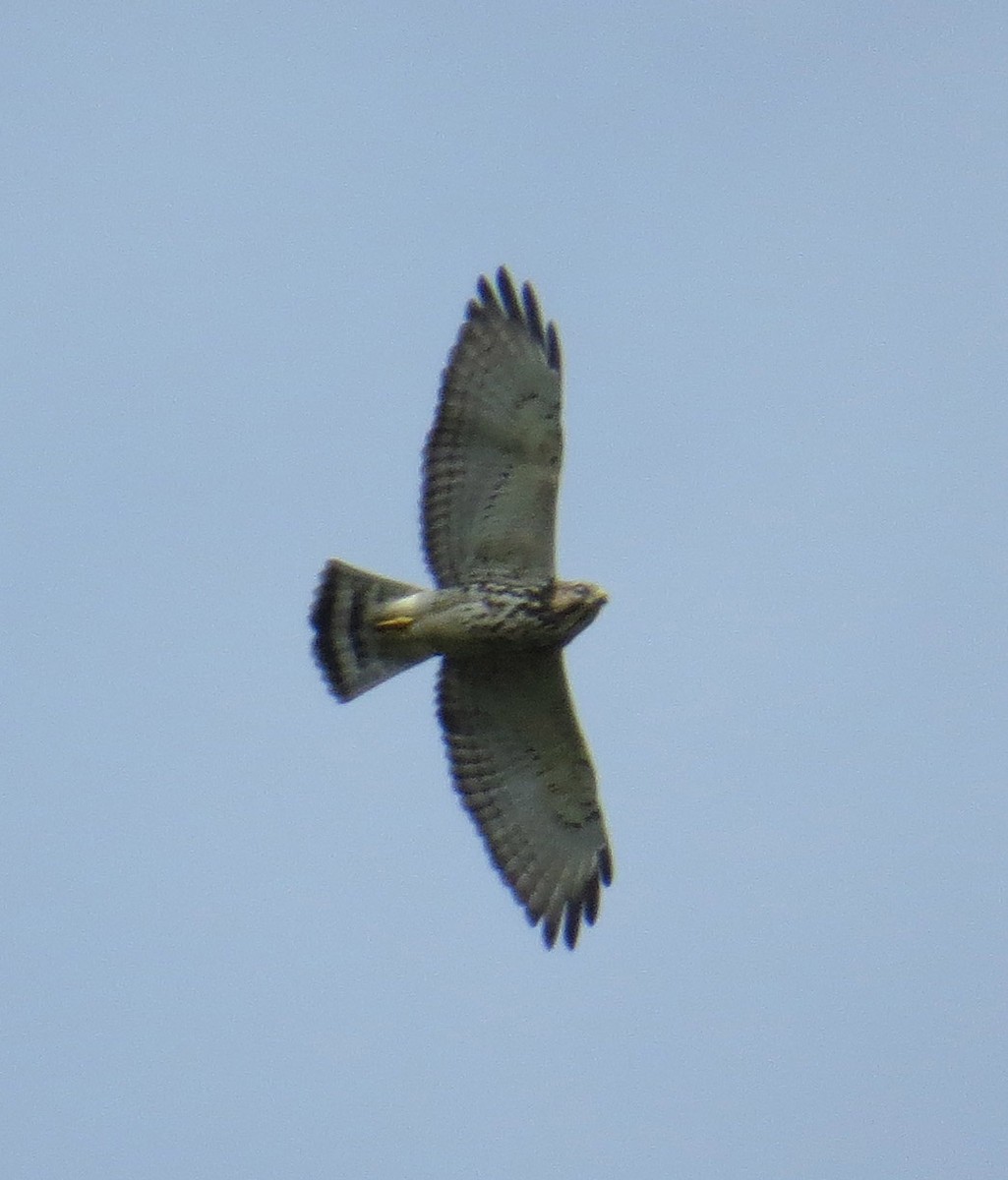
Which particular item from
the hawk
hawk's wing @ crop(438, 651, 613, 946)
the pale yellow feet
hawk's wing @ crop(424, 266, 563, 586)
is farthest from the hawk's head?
the pale yellow feet

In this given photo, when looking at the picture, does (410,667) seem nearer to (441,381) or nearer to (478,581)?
(478,581)

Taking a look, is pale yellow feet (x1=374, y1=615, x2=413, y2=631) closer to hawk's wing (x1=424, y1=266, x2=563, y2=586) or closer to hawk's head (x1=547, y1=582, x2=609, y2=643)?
hawk's wing (x1=424, y1=266, x2=563, y2=586)

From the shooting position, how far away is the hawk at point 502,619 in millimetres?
12078

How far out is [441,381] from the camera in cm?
1216

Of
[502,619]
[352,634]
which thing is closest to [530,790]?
[502,619]

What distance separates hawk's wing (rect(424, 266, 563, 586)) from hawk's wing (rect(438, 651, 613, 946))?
1.85 ft

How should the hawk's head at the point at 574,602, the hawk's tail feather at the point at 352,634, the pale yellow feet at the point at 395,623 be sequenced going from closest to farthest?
the hawk's head at the point at 574,602 < the pale yellow feet at the point at 395,623 < the hawk's tail feather at the point at 352,634

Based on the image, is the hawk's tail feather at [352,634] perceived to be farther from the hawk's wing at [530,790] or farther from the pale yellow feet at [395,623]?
the hawk's wing at [530,790]

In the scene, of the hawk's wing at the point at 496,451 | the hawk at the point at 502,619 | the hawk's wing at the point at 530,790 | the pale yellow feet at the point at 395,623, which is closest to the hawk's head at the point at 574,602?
the hawk at the point at 502,619

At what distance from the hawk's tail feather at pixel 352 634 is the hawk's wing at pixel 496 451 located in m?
0.37

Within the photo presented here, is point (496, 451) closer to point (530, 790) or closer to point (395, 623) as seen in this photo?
point (395, 623)

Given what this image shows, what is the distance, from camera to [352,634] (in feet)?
40.9

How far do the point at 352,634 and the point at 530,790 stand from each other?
117cm

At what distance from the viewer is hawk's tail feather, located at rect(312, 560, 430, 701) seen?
12406 mm
